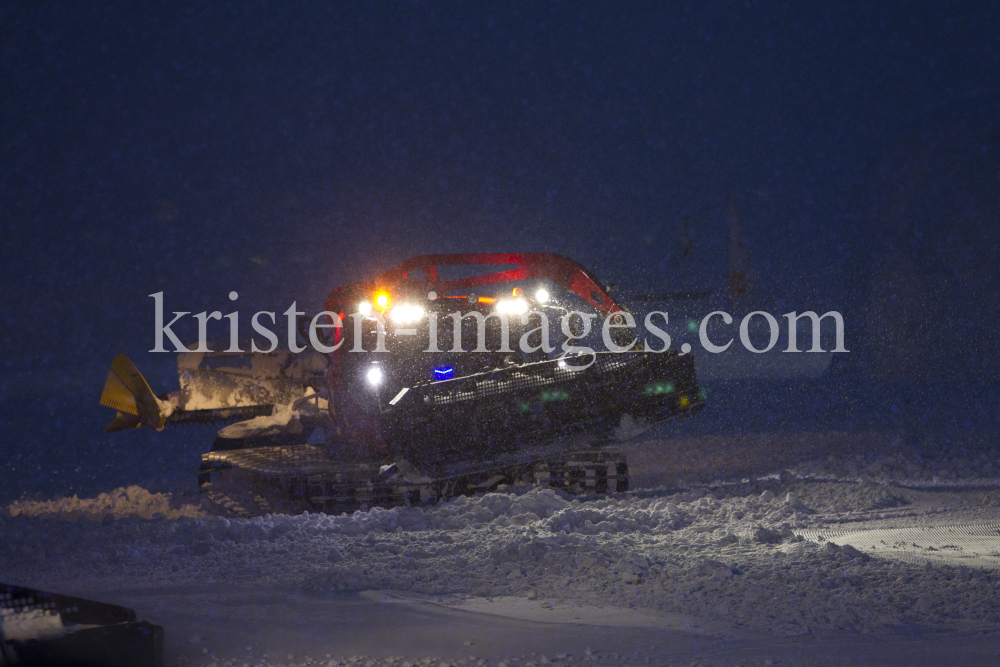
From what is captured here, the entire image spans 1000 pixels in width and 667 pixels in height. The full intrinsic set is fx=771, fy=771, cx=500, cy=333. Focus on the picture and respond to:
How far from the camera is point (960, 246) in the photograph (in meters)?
19.9

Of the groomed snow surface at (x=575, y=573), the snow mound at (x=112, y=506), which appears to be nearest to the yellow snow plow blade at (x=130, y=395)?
the snow mound at (x=112, y=506)

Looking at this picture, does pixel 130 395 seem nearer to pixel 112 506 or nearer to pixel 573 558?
pixel 112 506

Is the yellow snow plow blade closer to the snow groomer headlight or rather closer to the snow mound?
the snow mound

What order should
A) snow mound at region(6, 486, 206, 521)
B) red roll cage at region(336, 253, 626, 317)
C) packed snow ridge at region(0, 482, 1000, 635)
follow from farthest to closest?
1. snow mound at region(6, 486, 206, 521)
2. red roll cage at region(336, 253, 626, 317)
3. packed snow ridge at region(0, 482, 1000, 635)

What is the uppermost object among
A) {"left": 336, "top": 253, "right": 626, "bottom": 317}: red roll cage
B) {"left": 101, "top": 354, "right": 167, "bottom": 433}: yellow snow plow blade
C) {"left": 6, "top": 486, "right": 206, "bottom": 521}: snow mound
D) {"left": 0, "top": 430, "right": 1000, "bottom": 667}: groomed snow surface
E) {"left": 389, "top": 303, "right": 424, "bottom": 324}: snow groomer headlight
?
{"left": 336, "top": 253, "right": 626, "bottom": 317}: red roll cage

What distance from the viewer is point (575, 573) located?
4336 millimetres

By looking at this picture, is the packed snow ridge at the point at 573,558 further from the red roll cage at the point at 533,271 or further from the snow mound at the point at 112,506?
the red roll cage at the point at 533,271

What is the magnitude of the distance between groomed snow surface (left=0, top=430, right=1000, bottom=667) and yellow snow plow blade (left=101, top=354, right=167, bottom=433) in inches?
142

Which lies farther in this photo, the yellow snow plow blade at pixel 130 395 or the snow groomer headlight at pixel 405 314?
the yellow snow plow blade at pixel 130 395

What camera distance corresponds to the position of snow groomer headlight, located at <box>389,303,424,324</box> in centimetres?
813

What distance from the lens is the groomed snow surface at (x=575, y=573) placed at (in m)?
3.39

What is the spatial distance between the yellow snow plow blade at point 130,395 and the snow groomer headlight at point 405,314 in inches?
171

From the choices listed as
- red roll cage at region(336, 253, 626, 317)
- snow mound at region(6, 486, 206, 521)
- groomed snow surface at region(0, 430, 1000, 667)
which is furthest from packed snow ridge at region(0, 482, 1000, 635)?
red roll cage at region(336, 253, 626, 317)

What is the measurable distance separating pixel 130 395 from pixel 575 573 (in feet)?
27.0
